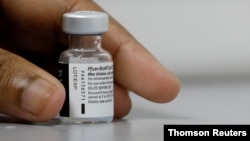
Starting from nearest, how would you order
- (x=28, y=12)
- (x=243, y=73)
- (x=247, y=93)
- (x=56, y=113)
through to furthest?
(x=56, y=113) → (x=28, y=12) → (x=247, y=93) → (x=243, y=73)

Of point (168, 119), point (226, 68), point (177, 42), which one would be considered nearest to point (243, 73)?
point (226, 68)

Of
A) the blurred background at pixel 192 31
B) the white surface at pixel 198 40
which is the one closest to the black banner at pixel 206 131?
the white surface at pixel 198 40

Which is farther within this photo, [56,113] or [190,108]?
[190,108]

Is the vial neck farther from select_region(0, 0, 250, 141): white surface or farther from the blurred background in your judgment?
the blurred background

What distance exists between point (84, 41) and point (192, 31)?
640mm

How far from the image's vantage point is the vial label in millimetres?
1073

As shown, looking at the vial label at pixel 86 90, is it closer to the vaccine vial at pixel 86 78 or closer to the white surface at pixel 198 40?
the vaccine vial at pixel 86 78

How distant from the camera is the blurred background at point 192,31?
65.9 inches

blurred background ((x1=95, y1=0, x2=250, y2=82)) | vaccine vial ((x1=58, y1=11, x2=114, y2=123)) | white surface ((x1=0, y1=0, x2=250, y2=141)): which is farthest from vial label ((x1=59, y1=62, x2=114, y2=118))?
blurred background ((x1=95, y1=0, x2=250, y2=82))

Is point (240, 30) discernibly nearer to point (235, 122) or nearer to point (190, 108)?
point (190, 108)

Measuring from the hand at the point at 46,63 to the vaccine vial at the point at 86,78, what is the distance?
0.07 feet

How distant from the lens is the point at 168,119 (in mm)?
1166

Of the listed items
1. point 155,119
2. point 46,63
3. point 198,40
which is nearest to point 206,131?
point 155,119

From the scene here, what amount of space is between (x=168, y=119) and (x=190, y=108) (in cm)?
12
